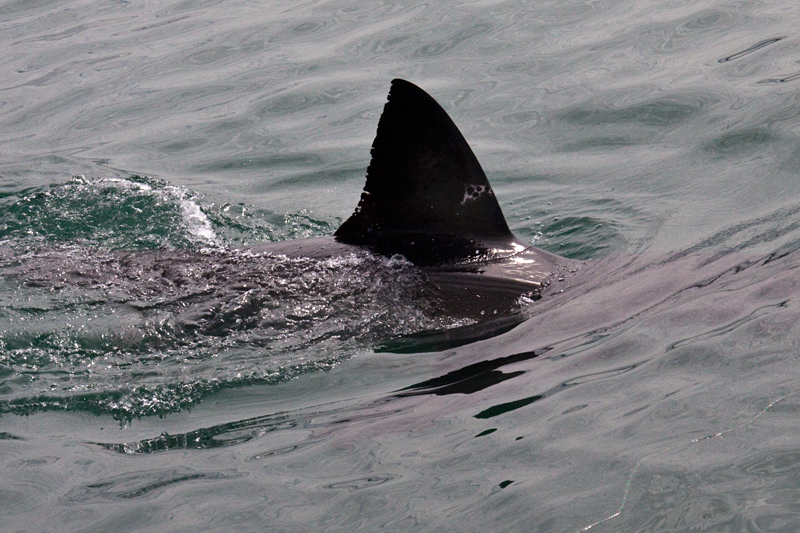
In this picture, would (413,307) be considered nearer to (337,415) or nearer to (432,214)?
(432,214)

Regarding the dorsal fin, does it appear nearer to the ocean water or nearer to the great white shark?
the great white shark

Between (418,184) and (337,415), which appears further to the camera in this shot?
(418,184)

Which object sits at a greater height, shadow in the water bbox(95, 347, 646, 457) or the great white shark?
the great white shark

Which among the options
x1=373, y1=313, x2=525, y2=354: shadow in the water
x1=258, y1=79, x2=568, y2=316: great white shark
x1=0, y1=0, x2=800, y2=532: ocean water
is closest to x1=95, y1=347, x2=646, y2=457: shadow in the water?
x1=0, y1=0, x2=800, y2=532: ocean water

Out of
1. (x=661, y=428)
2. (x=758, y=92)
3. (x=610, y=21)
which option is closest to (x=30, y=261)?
(x=661, y=428)

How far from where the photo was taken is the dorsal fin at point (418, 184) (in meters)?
5.11

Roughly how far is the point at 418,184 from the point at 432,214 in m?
0.19

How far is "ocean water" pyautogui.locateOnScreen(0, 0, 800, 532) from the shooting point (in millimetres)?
3293

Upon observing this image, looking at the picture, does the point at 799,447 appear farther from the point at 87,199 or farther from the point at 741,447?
the point at 87,199

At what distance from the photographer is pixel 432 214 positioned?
5.25 metres

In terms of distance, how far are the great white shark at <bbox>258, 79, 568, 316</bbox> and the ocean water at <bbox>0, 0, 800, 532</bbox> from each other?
0.18 meters

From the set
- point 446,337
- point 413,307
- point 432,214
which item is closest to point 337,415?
point 446,337

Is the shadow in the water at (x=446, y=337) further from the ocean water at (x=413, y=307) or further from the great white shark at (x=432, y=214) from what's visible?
the great white shark at (x=432, y=214)

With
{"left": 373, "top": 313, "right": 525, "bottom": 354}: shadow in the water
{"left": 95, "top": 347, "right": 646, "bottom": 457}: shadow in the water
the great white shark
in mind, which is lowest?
{"left": 95, "top": 347, "right": 646, "bottom": 457}: shadow in the water
